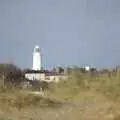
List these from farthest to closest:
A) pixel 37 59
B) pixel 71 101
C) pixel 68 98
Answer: pixel 37 59 < pixel 68 98 < pixel 71 101

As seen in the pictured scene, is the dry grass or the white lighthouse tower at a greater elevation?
the white lighthouse tower

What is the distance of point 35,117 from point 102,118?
2.97 feet

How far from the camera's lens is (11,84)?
7.73 m

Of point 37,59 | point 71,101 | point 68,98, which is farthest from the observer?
point 37,59

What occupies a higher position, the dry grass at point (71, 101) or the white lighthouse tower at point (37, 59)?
the white lighthouse tower at point (37, 59)

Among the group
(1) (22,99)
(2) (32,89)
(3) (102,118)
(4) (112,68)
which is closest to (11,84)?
(2) (32,89)

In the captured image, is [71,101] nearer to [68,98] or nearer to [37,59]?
[68,98]

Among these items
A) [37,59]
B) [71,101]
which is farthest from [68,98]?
[37,59]

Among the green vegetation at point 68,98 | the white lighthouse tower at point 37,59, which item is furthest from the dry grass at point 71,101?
the white lighthouse tower at point 37,59

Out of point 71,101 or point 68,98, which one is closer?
point 71,101

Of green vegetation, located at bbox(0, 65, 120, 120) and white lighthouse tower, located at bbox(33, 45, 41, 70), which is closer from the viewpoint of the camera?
green vegetation, located at bbox(0, 65, 120, 120)

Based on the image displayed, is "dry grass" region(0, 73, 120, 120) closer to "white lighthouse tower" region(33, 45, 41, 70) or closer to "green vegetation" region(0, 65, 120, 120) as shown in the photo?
"green vegetation" region(0, 65, 120, 120)

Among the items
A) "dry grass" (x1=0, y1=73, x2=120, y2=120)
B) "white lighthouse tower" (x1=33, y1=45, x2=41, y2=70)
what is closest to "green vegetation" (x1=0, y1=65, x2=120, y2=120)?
"dry grass" (x1=0, y1=73, x2=120, y2=120)

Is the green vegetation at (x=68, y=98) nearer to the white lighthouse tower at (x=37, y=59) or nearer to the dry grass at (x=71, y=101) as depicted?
the dry grass at (x=71, y=101)
